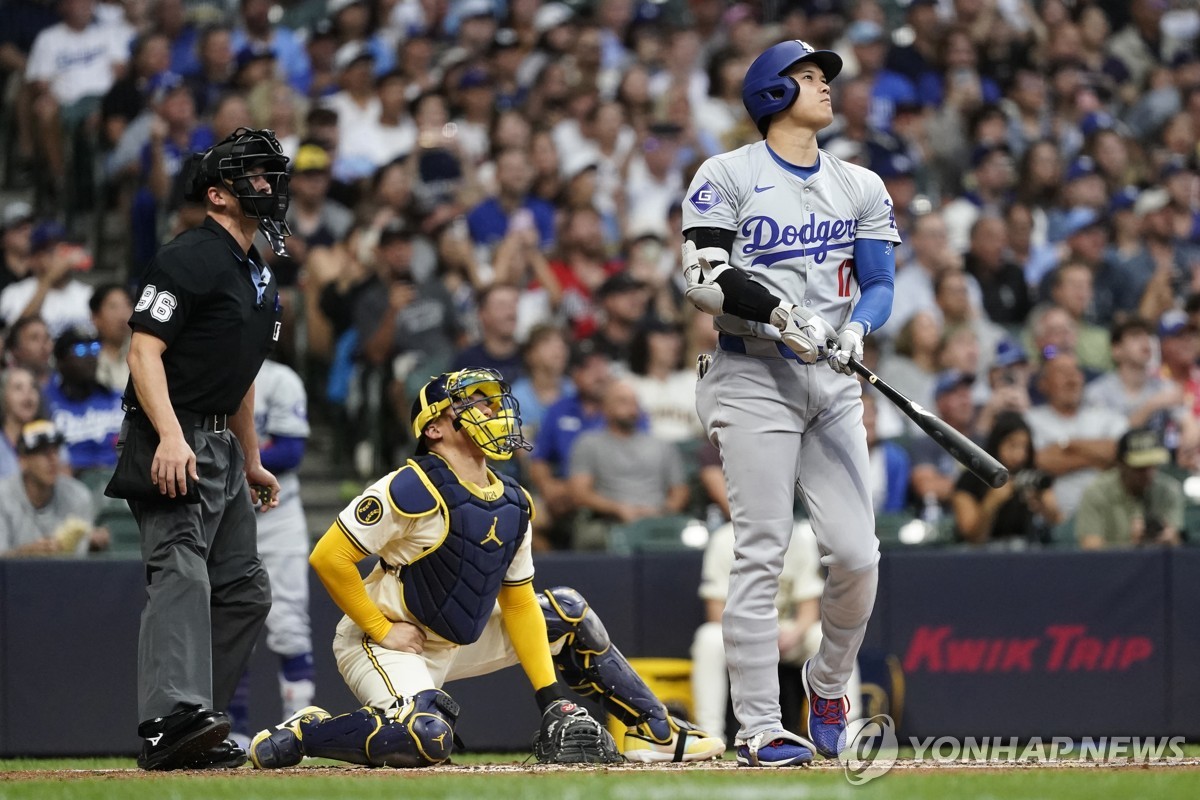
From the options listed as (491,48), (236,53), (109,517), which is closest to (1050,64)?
(491,48)

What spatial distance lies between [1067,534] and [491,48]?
6.27m

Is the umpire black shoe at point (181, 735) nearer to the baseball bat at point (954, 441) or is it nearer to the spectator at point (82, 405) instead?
the baseball bat at point (954, 441)

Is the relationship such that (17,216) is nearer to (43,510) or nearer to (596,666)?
(43,510)

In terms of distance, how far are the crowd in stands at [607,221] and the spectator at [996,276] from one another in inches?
0.9

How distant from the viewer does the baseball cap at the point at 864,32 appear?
14.4 metres

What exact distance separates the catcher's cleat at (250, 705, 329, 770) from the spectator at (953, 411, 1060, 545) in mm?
4606

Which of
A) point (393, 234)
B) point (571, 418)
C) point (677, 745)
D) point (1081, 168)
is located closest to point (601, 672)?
point (677, 745)

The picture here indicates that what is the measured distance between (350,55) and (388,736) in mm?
8556

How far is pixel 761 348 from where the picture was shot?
5.65 m

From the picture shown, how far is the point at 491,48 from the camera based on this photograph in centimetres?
1369

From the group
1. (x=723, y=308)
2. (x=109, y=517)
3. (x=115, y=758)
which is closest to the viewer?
(x=723, y=308)

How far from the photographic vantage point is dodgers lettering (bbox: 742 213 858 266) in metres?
5.64

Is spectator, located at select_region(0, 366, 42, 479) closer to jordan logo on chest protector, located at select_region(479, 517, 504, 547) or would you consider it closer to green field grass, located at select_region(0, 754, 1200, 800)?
green field grass, located at select_region(0, 754, 1200, 800)

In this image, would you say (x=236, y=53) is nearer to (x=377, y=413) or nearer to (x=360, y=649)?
(x=377, y=413)
